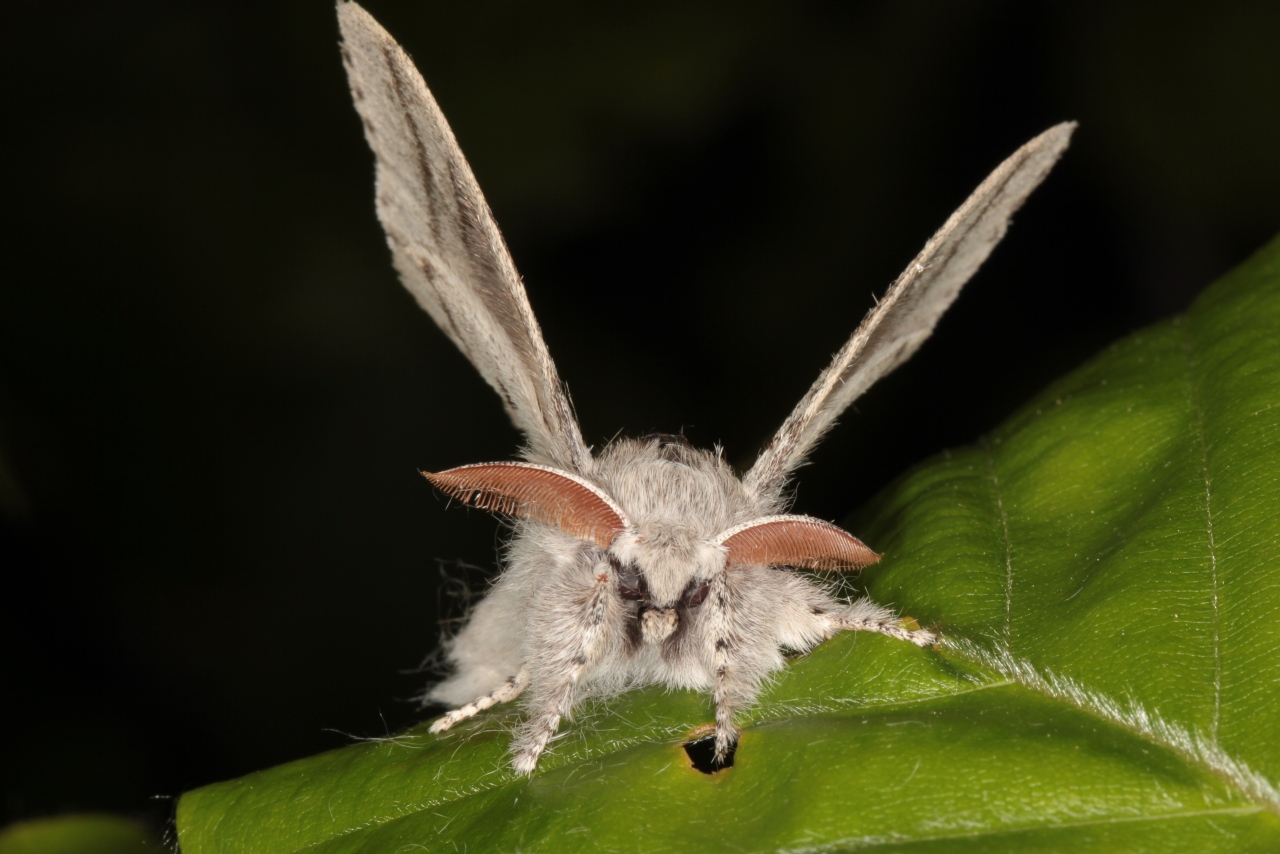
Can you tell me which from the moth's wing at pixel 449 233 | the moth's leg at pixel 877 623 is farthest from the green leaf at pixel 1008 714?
the moth's wing at pixel 449 233

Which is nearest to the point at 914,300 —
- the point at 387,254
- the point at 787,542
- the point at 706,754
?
the point at 787,542

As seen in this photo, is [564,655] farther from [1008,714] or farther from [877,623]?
[1008,714]

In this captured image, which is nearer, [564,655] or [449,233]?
[564,655]

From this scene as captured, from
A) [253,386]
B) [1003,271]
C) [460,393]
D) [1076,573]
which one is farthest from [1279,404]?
[253,386]

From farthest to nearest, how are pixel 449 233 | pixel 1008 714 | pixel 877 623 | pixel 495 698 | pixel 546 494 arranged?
pixel 449 233 < pixel 495 698 < pixel 877 623 < pixel 546 494 < pixel 1008 714

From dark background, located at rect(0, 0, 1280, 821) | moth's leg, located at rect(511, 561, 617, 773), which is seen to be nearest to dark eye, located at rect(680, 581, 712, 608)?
moth's leg, located at rect(511, 561, 617, 773)

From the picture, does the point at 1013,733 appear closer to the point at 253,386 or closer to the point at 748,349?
the point at 748,349

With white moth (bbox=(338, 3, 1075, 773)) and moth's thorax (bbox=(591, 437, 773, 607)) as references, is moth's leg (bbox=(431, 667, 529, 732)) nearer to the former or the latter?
white moth (bbox=(338, 3, 1075, 773))
